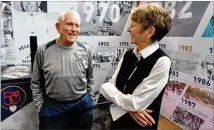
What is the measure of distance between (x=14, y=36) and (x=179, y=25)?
5.01 ft

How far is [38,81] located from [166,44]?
4.31 feet

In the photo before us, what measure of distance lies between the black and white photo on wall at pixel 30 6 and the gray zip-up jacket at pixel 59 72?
40 cm

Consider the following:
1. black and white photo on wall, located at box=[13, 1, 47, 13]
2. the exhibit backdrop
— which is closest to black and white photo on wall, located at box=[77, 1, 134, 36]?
the exhibit backdrop

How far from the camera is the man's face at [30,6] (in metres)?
1.83

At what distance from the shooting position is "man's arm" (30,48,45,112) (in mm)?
1707

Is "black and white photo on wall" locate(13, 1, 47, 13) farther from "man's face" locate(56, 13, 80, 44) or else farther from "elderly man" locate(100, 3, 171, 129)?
"elderly man" locate(100, 3, 171, 129)

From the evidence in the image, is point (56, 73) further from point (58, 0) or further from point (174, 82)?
point (174, 82)

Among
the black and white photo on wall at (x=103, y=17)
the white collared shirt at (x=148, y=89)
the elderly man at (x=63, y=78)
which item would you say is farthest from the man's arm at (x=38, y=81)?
the white collared shirt at (x=148, y=89)

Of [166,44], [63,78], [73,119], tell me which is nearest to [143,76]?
[63,78]

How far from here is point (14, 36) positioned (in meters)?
1.83

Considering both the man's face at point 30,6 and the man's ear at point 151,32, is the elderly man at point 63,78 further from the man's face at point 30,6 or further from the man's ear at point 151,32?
the man's ear at point 151,32

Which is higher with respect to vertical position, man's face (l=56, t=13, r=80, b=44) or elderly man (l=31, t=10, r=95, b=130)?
man's face (l=56, t=13, r=80, b=44)

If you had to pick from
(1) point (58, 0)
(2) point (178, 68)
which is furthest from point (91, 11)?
(2) point (178, 68)

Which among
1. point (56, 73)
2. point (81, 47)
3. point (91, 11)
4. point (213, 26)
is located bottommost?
point (56, 73)
